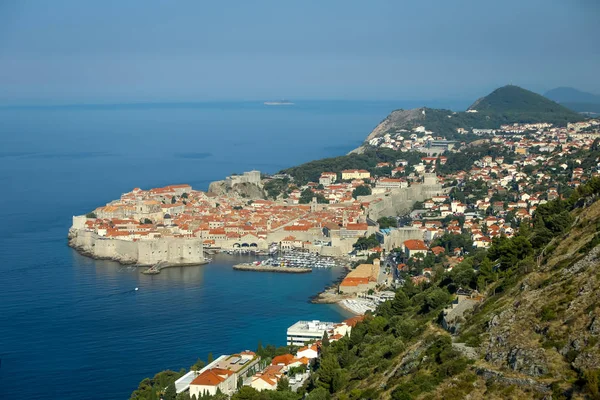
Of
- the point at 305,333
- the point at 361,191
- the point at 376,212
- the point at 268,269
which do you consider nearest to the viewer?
the point at 305,333

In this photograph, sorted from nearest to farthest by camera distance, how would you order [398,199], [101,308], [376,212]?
[101,308], [376,212], [398,199]

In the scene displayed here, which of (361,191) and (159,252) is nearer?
(159,252)

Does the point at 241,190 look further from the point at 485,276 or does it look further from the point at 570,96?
the point at 570,96

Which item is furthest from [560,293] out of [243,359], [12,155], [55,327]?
[12,155]

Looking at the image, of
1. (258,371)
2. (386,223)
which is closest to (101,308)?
(258,371)

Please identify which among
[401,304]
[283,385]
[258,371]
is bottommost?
[258,371]

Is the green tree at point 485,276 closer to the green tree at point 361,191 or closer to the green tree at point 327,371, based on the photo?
the green tree at point 327,371

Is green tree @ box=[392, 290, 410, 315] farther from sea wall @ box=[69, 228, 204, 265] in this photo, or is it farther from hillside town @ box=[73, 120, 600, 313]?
sea wall @ box=[69, 228, 204, 265]
